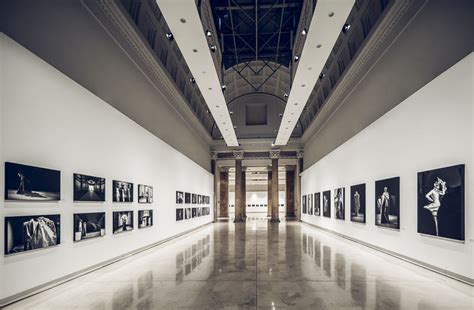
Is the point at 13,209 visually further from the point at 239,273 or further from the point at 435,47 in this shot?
the point at 435,47

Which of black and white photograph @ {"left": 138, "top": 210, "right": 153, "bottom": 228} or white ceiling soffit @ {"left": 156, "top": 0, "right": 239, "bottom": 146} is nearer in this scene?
white ceiling soffit @ {"left": 156, "top": 0, "right": 239, "bottom": 146}

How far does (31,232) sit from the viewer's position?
605 centimetres

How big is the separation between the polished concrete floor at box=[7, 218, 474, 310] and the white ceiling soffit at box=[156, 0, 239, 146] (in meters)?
7.03

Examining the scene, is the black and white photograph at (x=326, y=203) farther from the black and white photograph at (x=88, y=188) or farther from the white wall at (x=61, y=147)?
the black and white photograph at (x=88, y=188)

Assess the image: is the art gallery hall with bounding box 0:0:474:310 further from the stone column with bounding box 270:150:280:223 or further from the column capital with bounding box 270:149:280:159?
the column capital with bounding box 270:149:280:159

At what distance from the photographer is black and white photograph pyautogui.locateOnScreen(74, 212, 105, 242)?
7.57m

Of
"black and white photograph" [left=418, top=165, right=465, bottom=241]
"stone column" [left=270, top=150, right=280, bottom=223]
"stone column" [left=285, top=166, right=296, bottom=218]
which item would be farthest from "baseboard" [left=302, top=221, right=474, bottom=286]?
"stone column" [left=285, top=166, right=296, bottom=218]

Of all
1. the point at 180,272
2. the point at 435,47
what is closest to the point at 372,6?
the point at 435,47

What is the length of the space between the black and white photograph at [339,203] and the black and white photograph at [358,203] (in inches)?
54.8

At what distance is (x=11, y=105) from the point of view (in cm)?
573

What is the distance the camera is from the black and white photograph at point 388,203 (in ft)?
32.5

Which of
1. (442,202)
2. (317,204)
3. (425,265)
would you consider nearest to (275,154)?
(317,204)

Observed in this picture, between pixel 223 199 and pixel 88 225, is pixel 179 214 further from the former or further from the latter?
pixel 223 199

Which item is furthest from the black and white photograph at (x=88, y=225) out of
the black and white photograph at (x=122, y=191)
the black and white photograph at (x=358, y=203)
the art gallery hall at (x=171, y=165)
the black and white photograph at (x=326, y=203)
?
the black and white photograph at (x=326, y=203)
